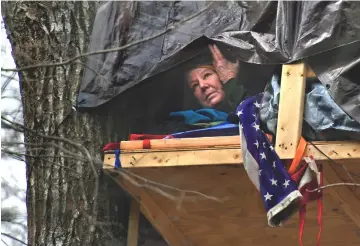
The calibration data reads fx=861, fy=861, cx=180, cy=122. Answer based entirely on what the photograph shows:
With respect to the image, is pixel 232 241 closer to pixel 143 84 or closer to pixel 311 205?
pixel 311 205

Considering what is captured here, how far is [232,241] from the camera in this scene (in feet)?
13.8

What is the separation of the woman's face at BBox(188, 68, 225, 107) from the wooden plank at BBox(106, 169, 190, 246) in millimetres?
514

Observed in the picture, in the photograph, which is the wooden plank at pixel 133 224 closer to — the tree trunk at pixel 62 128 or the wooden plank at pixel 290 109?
the tree trunk at pixel 62 128

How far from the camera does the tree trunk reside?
3723mm

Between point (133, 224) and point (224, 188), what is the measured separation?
1.72ft

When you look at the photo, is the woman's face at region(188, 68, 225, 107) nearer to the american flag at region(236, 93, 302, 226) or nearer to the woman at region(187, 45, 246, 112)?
the woman at region(187, 45, 246, 112)

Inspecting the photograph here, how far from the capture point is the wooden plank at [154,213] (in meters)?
3.85

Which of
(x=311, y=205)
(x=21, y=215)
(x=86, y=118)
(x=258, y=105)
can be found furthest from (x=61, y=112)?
(x=21, y=215)

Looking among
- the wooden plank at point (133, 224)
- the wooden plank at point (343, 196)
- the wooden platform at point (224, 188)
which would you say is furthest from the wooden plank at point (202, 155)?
the wooden plank at point (133, 224)

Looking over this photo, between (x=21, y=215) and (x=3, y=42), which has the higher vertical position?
(x=3, y=42)

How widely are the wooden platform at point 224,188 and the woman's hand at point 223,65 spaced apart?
1.40 feet

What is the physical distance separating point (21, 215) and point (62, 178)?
1.96 meters

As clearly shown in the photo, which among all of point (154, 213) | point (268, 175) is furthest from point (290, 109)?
point (154, 213)

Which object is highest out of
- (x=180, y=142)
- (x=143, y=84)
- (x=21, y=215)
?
(x=143, y=84)
